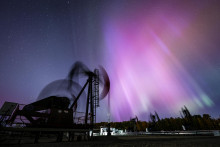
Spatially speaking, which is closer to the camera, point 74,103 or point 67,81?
point 74,103

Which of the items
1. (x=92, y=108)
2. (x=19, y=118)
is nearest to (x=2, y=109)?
(x=19, y=118)

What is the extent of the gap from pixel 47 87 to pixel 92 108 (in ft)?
29.6

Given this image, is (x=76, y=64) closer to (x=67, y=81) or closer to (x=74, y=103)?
(x=67, y=81)

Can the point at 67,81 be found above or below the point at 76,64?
below

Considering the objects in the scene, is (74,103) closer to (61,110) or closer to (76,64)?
(61,110)

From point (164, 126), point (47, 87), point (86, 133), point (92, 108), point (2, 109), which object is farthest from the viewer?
point (164, 126)

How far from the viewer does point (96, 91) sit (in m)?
19.9

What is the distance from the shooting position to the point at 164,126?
10356cm

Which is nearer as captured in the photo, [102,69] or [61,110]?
[61,110]

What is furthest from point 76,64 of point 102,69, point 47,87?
point 47,87

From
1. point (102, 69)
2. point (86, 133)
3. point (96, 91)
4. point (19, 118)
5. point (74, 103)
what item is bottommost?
point (86, 133)

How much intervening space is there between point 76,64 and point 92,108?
28.4ft

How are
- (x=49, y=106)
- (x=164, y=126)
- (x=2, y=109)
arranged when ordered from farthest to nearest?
(x=164, y=126), (x=49, y=106), (x=2, y=109)

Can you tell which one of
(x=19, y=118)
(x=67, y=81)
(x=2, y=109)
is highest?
(x=67, y=81)
